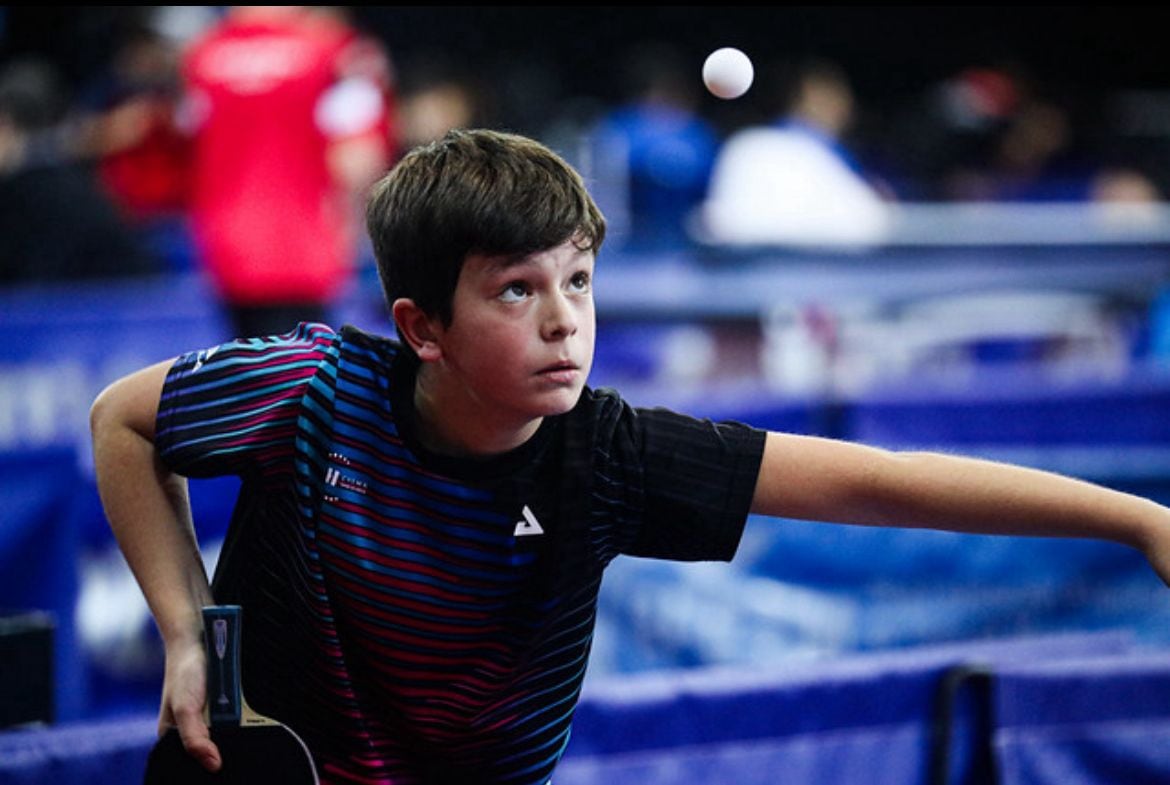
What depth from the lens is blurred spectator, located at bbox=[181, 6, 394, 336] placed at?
5059 mm

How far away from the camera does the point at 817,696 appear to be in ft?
9.01

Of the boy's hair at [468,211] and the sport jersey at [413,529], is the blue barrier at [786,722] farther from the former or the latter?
the boy's hair at [468,211]

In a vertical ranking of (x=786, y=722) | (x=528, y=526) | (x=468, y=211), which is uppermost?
(x=468, y=211)

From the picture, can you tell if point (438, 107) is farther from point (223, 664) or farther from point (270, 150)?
point (223, 664)

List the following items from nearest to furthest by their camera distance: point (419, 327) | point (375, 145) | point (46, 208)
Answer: point (419, 327) → point (375, 145) → point (46, 208)

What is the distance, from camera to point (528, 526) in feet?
Result: 6.44

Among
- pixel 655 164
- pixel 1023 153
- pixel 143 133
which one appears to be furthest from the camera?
pixel 1023 153

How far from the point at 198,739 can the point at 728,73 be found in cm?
102

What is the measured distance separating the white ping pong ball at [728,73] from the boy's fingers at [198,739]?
988mm

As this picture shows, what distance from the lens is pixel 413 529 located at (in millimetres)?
1956

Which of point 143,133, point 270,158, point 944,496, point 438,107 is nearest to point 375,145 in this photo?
point 270,158

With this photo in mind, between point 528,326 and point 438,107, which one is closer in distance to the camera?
point 528,326

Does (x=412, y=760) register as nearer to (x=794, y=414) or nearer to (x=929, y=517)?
(x=929, y=517)

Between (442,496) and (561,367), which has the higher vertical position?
(561,367)
